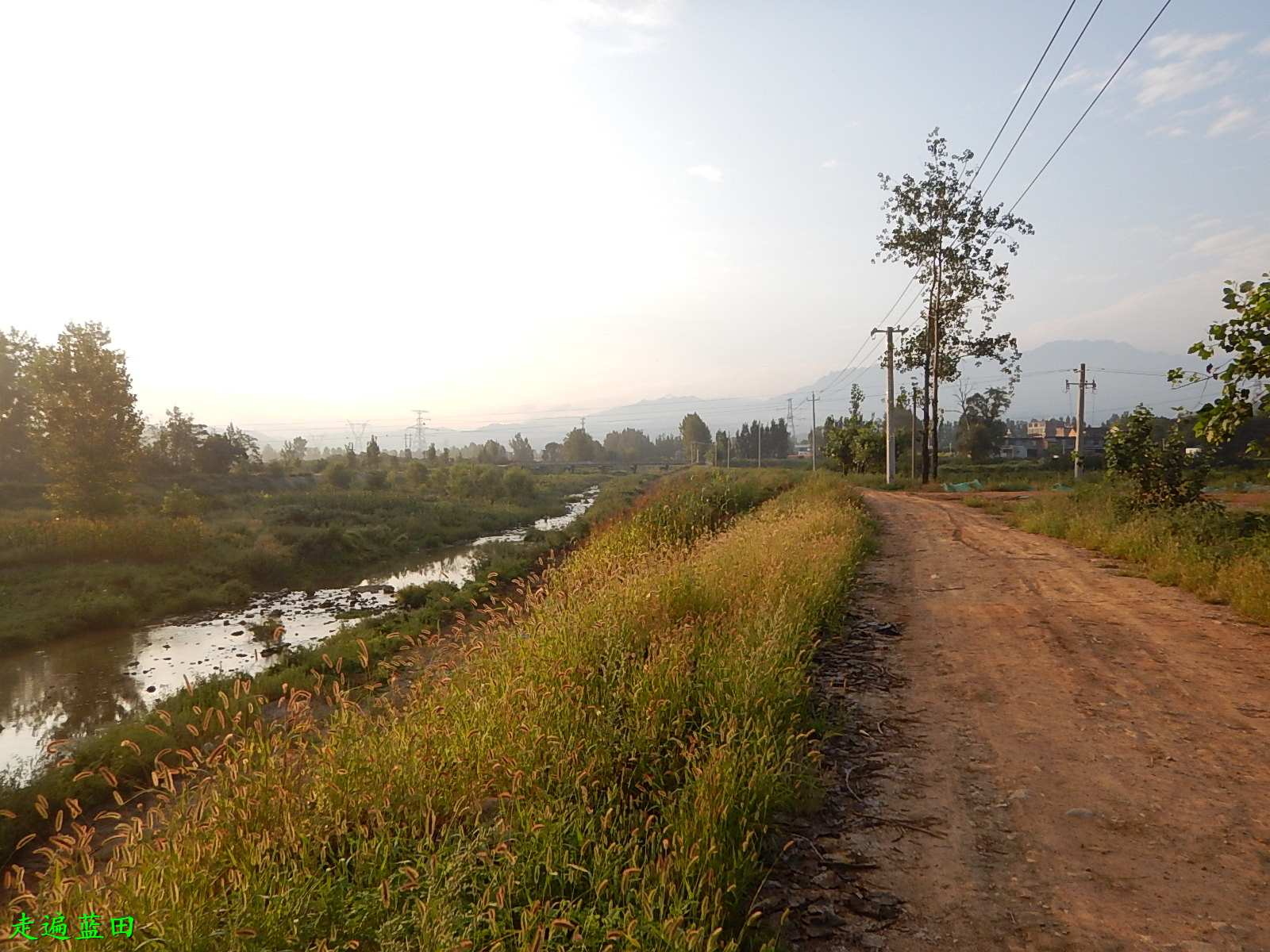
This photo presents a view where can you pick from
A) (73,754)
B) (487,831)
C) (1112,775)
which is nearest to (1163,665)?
(1112,775)

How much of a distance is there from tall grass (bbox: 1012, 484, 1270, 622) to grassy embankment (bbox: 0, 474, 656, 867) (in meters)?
8.87

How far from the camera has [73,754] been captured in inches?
356

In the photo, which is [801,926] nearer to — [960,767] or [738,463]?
[960,767]

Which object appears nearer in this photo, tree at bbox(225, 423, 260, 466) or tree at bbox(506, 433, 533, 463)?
tree at bbox(225, 423, 260, 466)

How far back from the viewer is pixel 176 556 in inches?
1016

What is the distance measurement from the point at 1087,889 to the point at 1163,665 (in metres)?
4.04

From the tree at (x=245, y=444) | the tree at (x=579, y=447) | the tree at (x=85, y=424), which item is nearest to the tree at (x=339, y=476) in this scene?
the tree at (x=245, y=444)

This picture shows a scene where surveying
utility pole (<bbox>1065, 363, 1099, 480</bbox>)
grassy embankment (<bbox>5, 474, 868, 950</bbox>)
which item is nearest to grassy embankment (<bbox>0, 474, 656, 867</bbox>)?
grassy embankment (<bbox>5, 474, 868, 950</bbox>)

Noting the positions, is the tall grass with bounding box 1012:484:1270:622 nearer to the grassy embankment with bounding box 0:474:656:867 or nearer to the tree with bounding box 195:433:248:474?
the grassy embankment with bounding box 0:474:656:867

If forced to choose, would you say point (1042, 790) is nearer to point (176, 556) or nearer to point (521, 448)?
point (176, 556)

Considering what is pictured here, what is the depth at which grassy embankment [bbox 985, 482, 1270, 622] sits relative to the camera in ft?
26.9

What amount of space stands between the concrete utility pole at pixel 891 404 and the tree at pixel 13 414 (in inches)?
2153

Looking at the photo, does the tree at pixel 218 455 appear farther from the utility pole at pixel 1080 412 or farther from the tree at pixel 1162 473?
the utility pole at pixel 1080 412

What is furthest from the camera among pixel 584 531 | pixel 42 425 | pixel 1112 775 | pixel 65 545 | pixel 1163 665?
pixel 42 425
